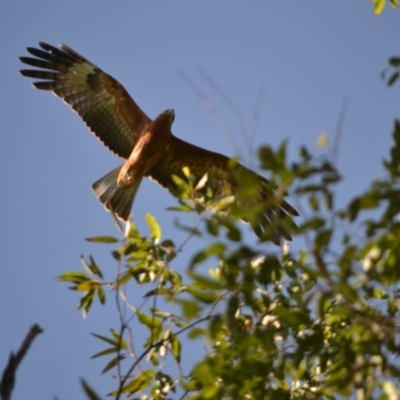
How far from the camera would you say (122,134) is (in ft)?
29.2

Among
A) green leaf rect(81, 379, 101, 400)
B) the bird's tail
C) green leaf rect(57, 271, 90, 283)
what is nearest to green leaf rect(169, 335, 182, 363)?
green leaf rect(57, 271, 90, 283)

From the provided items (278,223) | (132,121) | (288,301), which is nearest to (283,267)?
(288,301)

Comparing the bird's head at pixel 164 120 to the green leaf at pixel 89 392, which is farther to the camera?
the bird's head at pixel 164 120

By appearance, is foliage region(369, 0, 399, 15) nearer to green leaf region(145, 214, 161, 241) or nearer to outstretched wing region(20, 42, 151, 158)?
green leaf region(145, 214, 161, 241)

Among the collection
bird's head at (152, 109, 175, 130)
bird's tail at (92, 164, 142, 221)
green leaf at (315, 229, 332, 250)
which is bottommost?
green leaf at (315, 229, 332, 250)

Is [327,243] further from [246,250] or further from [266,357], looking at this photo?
[266,357]

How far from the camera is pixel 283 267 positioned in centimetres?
371

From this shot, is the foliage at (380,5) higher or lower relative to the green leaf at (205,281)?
higher

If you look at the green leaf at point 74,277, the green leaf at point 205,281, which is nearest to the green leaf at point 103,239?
the green leaf at point 74,277

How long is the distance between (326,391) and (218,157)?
465cm

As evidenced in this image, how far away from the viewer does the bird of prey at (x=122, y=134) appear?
830cm

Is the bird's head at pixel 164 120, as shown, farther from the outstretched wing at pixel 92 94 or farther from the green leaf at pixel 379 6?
the green leaf at pixel 379 6

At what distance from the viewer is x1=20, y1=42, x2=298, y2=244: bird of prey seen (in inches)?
327

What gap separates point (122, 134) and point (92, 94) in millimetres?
462
